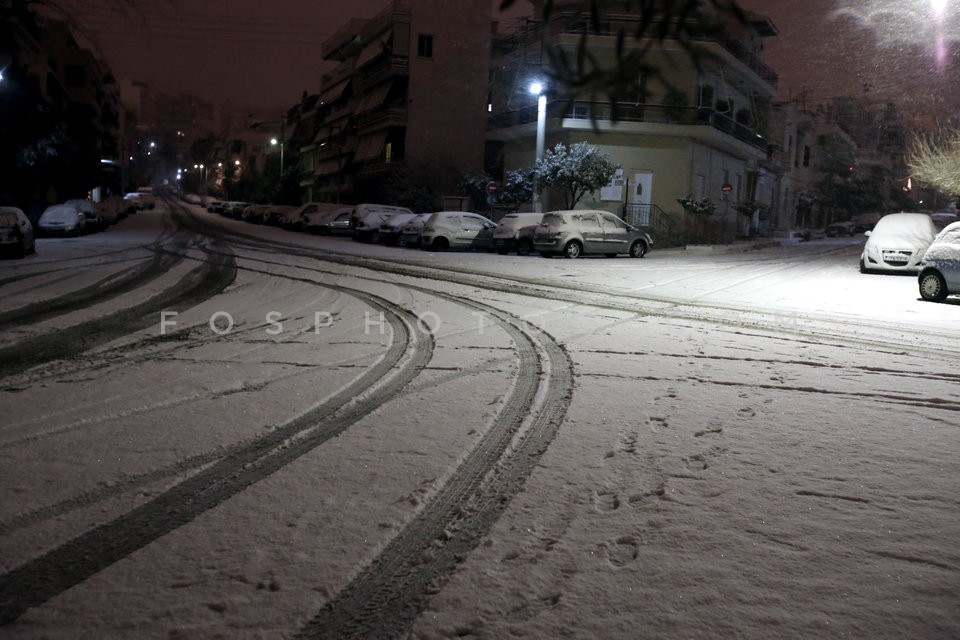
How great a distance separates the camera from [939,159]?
99.1 ft

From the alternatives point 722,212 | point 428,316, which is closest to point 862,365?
point 428,316

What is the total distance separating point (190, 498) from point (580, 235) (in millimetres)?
22771

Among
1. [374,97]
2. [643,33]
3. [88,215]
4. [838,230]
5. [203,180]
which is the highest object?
[374,97]

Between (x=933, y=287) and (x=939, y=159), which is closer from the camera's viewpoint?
(x=933, y=287)

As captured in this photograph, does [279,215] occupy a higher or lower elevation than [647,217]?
lower

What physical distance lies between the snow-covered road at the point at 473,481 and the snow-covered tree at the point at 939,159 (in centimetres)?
2206

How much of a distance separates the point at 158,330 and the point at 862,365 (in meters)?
7.83

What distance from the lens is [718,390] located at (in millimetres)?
7086

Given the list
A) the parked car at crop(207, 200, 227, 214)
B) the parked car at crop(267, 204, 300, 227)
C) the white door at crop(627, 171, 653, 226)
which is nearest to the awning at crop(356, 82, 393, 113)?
the parked car at crop(267, 204, 300, 227)

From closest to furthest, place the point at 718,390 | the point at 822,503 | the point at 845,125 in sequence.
A: the point at 822,503
the point at 718,390
the point at 845,125

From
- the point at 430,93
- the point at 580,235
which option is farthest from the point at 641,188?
the point at 430,93

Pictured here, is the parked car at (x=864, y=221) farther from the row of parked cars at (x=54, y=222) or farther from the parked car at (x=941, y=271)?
the row of parked cars at (x=54, y=222)

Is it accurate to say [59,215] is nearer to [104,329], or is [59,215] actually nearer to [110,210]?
[110,210]

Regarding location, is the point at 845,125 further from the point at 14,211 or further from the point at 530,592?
the point at 530,592
